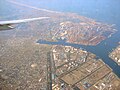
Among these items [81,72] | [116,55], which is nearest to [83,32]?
[116,55]

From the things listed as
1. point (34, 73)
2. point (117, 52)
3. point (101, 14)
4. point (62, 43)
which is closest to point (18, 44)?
point (62, 43)

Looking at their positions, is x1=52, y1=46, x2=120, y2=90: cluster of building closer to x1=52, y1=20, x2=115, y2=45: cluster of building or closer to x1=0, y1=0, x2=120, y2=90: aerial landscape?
x1=0, y1=0, x2=120, y2=90: aerial landscape

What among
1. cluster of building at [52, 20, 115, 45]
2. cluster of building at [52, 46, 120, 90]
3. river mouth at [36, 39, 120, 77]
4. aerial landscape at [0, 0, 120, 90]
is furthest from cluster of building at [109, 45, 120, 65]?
cluster of building at [52, 20, 115, 45]

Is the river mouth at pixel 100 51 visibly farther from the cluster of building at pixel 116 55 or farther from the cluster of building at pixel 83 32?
the cluster of building at pixel 83 32

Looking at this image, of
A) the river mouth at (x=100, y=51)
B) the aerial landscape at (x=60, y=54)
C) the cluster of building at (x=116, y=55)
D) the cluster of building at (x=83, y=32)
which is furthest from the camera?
the cluster of building at (x=83, y=32)

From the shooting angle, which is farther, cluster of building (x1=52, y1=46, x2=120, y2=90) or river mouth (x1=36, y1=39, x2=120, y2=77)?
river mouth (x1=36, y1=39, x2=120, y2=77)

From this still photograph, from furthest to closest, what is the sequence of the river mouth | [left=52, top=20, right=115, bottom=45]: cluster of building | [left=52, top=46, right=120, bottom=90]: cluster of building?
[left=52, top=20, right=115, bottom=45]: cluster of building → the river mouth → [left=52, top=46, right=120, bottom=90]: cluster of building

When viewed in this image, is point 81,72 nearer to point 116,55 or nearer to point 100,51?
point 116,55

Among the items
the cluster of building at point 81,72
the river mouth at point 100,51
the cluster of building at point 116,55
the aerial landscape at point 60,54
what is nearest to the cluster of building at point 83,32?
the aerial landscape at point 60,54
